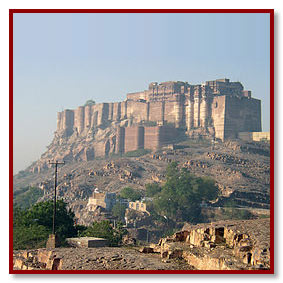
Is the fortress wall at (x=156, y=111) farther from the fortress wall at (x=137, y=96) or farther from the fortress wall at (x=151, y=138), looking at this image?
the fortress wall at (x=151, y=138)

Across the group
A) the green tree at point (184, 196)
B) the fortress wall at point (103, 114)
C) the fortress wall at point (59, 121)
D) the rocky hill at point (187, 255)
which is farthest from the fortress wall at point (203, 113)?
the rocky hill at point (187, 255)

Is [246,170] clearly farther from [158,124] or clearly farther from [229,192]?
[158,124]

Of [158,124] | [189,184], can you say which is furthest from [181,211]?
[158,124]

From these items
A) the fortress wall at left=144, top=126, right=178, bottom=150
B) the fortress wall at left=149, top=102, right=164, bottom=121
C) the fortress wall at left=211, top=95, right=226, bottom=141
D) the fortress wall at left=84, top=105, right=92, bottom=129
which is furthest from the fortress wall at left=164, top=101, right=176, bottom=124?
the fortress wall at left=84, top=105, right=92, bottom=129

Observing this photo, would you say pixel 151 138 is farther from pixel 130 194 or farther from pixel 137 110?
pixel 130 194

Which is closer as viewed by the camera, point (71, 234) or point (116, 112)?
point (71, 234)
